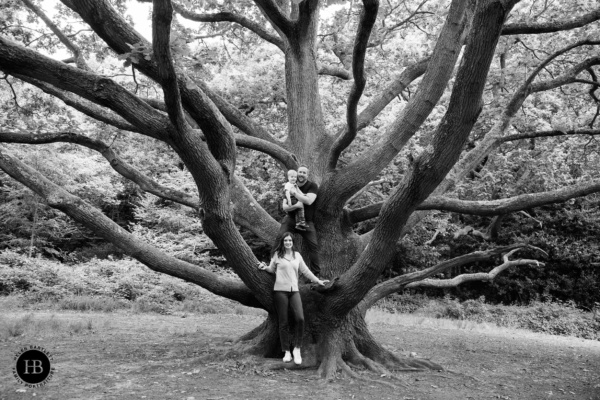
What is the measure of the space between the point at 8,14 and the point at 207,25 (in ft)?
11.5

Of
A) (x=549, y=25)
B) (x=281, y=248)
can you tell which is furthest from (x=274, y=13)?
(x=549, y=25)

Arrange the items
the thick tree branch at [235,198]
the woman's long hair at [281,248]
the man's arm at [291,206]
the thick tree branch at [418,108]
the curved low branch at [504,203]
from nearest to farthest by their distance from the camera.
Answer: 1. the thick tree branch at [418,108]
2. the curved low branch at [504,203]
3. the woman's long hair at [281,248]
4. the man's arm at [291,206]
5. the thick tree branch at [235,198]

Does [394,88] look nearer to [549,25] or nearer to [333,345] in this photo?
[549,25]

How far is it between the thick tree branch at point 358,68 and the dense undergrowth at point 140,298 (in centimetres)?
894

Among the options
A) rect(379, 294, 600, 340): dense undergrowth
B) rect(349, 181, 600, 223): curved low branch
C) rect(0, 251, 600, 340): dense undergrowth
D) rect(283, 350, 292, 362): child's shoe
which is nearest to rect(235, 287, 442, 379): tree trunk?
rect(283, 350, 292, 362): child's shoe

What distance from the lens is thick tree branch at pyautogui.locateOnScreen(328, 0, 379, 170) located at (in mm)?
4447

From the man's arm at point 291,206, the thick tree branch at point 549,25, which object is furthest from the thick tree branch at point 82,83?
the thick tree branch at point 549,25

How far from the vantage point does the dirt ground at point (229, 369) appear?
202 inches

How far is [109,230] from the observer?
6512 millimetres

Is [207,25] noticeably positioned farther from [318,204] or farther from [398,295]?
[398,295]

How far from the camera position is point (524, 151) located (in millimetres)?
16875

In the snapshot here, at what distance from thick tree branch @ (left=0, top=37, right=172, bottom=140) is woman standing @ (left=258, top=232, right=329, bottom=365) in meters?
2.42

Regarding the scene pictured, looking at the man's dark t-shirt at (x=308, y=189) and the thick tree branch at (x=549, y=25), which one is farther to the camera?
the man's dark t-shirt at (x=308, y=189)

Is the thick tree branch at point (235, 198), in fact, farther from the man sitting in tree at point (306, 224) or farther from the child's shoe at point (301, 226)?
the child's shoe at point (301, 226)
